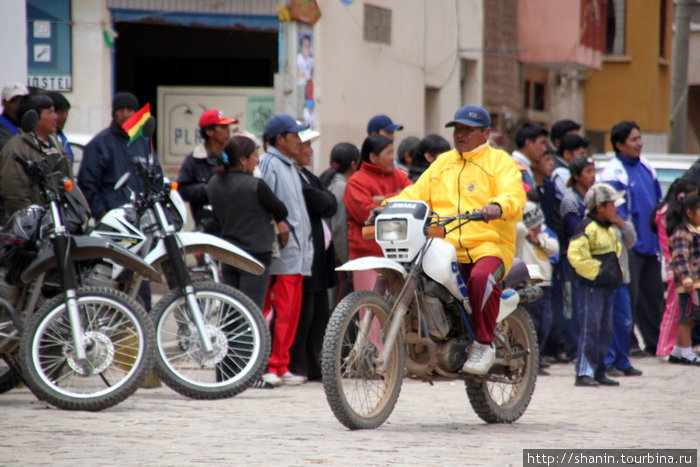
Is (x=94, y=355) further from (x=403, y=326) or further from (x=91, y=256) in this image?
(x=403, y=326)

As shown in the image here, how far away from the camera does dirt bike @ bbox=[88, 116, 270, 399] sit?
875 centimetres

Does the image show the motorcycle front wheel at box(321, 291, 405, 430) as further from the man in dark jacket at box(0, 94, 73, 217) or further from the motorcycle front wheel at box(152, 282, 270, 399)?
the man in dark jacket at box(0, 94, 73, 217)

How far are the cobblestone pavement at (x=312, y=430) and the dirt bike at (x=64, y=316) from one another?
0.20m

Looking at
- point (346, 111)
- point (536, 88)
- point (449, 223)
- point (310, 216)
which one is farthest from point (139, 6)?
point (536, 88)

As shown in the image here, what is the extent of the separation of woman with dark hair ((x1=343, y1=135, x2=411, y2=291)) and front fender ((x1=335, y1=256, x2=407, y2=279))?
2.91 meters

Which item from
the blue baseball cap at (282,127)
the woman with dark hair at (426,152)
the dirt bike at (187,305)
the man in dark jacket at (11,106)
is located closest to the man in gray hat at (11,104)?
the man in dark jacket at (11,106)

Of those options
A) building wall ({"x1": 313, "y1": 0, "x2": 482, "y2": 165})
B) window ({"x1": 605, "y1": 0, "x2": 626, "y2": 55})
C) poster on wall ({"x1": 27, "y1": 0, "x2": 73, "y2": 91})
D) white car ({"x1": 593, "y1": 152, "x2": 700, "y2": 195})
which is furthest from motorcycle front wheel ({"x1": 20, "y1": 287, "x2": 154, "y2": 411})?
window ({"x1": 605, "y1": 0, "x2": 626, "y2": 55})

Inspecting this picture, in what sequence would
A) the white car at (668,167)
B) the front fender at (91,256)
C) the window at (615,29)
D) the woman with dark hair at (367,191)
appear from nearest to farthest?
1. the front fender at (91,256)
2. the woman with dark hair at (367,191)
3. the white car at (668,167)
4. the window at (615,29)

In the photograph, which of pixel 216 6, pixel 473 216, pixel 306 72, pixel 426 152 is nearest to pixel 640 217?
pixel 426 152

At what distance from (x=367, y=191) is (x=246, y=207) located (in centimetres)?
117

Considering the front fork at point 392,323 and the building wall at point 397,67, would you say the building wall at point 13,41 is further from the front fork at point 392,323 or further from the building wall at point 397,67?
the building wall at point 397,67

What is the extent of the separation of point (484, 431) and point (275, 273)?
291 centimetres

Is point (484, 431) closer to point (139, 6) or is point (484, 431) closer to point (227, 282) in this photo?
point (227, 282)

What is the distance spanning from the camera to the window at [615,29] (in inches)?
1444
